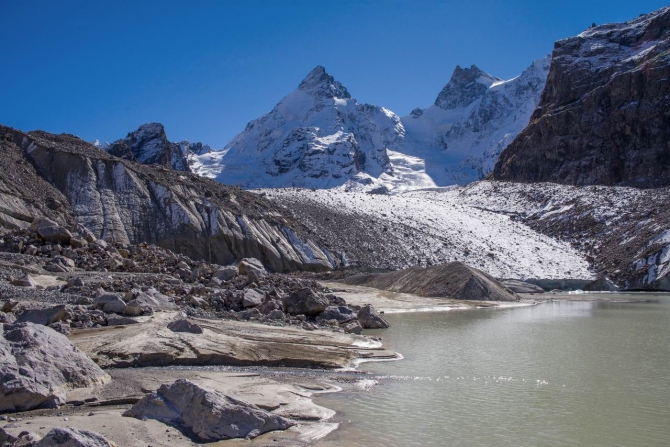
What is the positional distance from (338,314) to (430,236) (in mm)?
52367

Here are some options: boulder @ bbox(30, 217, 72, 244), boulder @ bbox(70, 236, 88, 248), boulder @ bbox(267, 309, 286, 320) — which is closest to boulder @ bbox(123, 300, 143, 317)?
boulder @ bbox(267, 309, 286, 320)

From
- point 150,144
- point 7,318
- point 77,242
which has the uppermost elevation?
point 150,144

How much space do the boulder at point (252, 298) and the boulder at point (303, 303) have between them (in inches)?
43.0

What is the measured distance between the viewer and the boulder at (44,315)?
48.4 ft

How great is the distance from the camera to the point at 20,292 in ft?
61.4

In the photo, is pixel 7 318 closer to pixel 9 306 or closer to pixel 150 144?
pixel 9 306

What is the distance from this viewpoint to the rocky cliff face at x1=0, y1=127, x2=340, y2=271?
4772 centimetres

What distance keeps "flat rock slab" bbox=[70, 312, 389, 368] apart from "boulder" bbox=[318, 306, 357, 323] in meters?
5.19

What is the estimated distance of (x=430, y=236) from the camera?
75.4 metres

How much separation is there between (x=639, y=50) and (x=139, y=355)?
139m

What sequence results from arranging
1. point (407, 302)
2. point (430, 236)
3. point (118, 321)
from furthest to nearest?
point (430, 236), point (407, 302), point (118, 321)

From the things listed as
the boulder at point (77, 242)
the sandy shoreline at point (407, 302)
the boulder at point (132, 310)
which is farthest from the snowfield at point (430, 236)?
the boulder at point (132, 310)

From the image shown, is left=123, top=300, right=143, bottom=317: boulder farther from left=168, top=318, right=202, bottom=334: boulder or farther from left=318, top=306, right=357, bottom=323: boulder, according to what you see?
left=318, top=306, right=357, bottom=323: boulder

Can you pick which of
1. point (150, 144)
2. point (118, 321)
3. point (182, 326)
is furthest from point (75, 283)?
point (150, 144)
